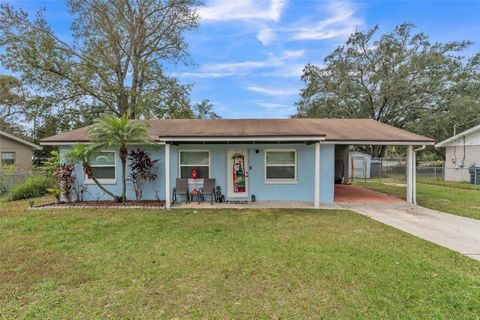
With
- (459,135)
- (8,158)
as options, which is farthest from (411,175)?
(8,158)

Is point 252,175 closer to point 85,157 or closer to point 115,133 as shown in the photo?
point 115,133

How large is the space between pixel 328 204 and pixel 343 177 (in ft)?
26.4

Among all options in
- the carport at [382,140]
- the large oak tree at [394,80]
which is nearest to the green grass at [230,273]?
the carport at [382,140]

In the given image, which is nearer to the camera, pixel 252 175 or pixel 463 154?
pixel 252 175

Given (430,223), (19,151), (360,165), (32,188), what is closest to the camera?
(430,223)

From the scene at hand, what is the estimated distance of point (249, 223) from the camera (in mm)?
6531

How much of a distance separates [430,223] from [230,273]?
5902mm

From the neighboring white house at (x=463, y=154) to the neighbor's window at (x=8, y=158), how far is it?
30321 millimetres

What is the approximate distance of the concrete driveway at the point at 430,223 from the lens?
16.8 ft

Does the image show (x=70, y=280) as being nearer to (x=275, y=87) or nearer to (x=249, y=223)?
(x=249, y=223)

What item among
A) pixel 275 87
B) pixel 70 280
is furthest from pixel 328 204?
pixel 275 87

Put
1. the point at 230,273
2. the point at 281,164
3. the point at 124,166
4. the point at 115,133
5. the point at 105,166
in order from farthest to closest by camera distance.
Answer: the point at 105,166 → the point at 281,164 → the point at 124,166 → the point at 115,133 → the point at 230,273

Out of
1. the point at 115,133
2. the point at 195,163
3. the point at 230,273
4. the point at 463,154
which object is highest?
the point at 115,133

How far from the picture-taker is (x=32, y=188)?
11.4m
